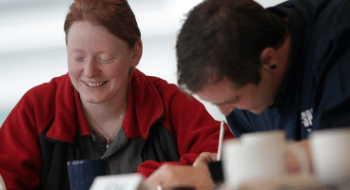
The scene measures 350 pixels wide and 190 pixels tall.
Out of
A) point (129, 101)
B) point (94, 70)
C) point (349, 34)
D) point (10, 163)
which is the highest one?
point (349, 34)

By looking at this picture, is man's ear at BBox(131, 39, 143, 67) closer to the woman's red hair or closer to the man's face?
the woman's red hair

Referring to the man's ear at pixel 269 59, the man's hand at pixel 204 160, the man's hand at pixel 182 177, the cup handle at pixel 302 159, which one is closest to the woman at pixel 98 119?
the man's hand at pixel 204 160

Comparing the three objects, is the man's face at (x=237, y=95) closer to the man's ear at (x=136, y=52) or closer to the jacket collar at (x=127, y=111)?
the jacket collar at (x=127, y=111)

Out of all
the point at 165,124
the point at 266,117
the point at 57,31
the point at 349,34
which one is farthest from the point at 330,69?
the point at 57,31

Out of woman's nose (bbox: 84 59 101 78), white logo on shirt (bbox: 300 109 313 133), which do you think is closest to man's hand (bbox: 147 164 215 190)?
white logo on shirt (bbox: 300 109 313 133)

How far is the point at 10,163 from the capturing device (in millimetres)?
1479

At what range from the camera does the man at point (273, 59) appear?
0.94 meters

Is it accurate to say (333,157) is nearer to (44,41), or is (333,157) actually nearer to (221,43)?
(221,43)

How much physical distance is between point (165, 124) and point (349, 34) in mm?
770

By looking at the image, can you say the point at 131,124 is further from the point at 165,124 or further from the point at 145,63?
the point at 145,63

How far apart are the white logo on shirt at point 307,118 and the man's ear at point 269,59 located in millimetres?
143

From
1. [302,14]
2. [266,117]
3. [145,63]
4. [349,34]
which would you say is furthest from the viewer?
[145,63]

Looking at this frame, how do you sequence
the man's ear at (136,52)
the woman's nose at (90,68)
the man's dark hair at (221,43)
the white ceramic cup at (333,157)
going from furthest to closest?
1. the man's ear at (136,52)
2. the woman's nose at (90,68)
3. the man's dark hair at (221,43)
4. the white ceramic cup at (333,157)

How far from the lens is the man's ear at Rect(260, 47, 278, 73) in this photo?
101 centimetres
